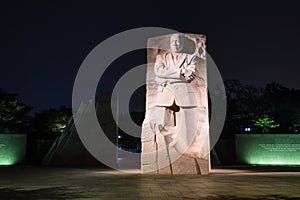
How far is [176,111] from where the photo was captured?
1189 centimetres

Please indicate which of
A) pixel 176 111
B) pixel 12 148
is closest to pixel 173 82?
pixel 176 111

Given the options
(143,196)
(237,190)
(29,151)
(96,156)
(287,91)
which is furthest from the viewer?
(287,91)

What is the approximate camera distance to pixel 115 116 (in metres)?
19.3

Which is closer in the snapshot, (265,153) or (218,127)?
(265,153)

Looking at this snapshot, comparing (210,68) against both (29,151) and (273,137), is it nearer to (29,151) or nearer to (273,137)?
(273,137)

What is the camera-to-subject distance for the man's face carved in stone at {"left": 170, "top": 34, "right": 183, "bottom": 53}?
11883mm

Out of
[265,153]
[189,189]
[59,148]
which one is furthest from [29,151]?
[189,189]

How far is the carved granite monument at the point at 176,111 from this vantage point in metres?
11.5

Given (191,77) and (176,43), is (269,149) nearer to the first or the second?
(191,77)

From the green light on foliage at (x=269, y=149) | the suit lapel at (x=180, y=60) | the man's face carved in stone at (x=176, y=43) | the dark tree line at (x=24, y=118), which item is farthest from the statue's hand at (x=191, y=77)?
the dark tree line at (x=24, y=118)

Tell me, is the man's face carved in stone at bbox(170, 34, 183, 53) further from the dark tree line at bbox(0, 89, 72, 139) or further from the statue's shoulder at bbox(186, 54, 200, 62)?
the dark tree line at bbox(0, 89, 72, 139)

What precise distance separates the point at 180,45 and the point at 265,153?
10.9 m

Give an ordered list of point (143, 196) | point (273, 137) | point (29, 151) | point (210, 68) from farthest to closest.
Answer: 1. point (29, 151)
2. point (273, 137)
3. point (210, 68)
4. point (143, 196)

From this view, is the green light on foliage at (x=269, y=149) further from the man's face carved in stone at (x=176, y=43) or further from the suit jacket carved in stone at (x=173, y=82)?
the man's face carved in stone at (x=176, y=43)
